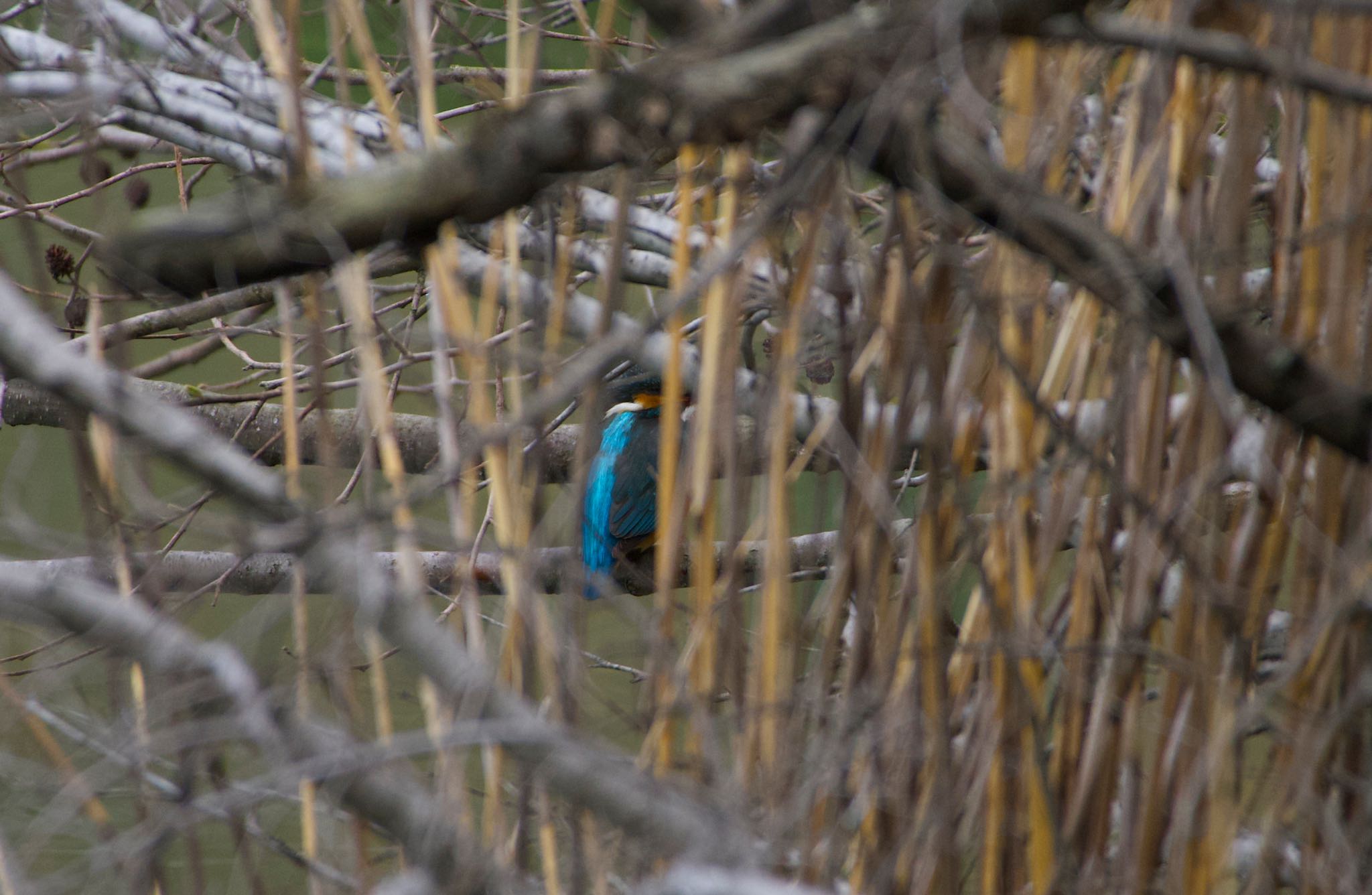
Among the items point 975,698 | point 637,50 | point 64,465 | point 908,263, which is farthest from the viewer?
point 64,465

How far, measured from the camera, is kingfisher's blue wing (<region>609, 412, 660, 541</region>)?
2787 mm

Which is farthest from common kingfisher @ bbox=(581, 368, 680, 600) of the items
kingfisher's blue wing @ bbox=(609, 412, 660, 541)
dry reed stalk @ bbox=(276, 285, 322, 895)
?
dry reed stalk @ bbox=(276, 285, 322, 895)

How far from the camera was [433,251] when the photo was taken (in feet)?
2.34

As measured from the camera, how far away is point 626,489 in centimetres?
282

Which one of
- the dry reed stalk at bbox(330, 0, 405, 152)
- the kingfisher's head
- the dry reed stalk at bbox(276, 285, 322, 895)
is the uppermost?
the dry reed stalk at bbox(330, 0, 405, 152)

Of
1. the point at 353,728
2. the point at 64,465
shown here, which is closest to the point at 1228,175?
the point at 353,728

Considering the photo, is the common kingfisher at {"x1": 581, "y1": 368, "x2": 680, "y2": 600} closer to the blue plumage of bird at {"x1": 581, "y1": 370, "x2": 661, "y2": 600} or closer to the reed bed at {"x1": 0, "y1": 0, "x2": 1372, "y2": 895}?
the blue plumage of bird at {"x1": 581, "y1": 370, "x2": 661, "y2": 600}

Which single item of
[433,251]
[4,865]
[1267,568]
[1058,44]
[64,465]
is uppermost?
[1058,44]

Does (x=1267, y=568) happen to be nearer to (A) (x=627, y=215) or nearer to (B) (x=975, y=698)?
(B) (x=975, y=698)

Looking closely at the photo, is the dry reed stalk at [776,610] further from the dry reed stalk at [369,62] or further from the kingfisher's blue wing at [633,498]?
the kingfisher's blue wing at [633,498]

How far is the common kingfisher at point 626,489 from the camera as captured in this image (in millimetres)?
2793

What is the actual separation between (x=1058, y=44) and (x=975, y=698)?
400 mm

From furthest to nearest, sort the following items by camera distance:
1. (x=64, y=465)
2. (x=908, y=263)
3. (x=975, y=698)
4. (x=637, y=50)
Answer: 1. (x=64, y=465)
2. (x=637, y=50)
3. (x=975, y=698)
4. (x=908, y=263)

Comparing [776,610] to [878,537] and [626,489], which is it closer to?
[878,537]
